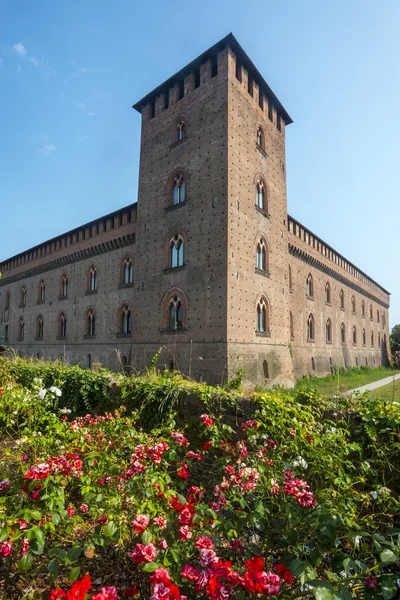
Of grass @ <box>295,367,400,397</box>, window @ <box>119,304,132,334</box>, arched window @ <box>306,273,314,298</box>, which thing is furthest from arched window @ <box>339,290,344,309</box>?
window @ <box>119,304,132,334</box>

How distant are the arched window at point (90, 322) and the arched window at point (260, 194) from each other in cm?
1159

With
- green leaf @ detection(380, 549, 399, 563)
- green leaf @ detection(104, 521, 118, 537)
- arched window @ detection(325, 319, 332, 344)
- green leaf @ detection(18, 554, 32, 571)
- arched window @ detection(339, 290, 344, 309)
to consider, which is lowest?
green leaf @ detection(18, 554, 32, 571)

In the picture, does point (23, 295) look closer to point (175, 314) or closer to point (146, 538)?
point (175, 314)

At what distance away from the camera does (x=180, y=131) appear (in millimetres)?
15141

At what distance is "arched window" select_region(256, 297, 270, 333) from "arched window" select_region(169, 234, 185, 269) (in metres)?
3.84

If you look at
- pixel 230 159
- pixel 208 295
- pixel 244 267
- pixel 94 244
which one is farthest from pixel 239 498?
pixel 94 244

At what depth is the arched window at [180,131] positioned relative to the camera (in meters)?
14.9

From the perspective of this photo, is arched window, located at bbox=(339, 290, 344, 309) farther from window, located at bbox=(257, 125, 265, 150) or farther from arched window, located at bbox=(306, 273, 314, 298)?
window, located at bbox=(257, 125, 265, 150)

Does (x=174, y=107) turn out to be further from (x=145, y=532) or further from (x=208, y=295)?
(x=145, y=532)

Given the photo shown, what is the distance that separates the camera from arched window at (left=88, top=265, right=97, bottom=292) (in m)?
20.5

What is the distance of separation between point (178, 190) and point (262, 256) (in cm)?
475

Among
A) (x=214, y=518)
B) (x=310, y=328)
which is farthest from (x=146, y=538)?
(x=310, y=328)

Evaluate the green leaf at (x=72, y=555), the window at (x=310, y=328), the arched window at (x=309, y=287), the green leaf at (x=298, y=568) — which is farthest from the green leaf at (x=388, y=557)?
the arched window at (x=309, y=287)

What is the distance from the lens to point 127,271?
60.2 feet
